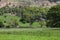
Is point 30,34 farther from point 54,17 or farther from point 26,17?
point 54,17

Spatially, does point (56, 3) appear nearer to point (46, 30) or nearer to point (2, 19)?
point (46, 30)

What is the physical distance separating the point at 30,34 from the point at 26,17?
62 cm

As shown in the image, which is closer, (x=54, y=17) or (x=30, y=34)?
(x=30, y=34)

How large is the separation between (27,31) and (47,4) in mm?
1102

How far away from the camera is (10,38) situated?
8.15 metres

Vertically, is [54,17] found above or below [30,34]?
above

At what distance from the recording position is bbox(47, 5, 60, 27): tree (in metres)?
8.62

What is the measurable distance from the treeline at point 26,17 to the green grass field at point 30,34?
0.16 m

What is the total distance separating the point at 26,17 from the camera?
28.5 feet

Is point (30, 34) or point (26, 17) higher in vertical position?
point (26, 17)

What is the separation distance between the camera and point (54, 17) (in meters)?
8.66

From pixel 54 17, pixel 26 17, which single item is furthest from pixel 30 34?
pixel 54 17

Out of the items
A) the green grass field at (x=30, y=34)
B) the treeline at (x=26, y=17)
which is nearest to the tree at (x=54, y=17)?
the treeline at (x=26, y=17)

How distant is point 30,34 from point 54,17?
3.03ft
